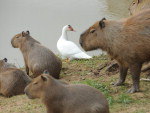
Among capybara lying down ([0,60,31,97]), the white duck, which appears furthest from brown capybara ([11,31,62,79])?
the white duck

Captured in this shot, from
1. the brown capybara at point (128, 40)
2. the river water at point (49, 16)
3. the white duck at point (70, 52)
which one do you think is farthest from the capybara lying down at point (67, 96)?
the river water at point (49, 16)

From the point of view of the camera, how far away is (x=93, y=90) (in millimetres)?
4941

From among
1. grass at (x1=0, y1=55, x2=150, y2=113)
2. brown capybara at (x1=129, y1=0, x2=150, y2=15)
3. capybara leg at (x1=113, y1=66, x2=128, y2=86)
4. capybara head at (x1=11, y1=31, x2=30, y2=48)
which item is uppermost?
brown capybara at (x1=129, y1=0, x2=150, y2=15)

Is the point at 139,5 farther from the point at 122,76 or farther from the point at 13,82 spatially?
the point at 13,82

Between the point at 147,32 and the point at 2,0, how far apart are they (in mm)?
11446

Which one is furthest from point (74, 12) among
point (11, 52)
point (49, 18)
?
point (11, 52)

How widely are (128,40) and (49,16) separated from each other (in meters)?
8.51

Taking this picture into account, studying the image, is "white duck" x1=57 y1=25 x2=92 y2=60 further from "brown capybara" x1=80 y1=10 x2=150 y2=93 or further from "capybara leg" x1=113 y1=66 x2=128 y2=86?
"brown capybara" x1=80 y1=10 x2=150 y2=93

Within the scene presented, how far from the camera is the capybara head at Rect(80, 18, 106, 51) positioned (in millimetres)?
6497

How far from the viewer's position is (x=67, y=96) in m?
4.95

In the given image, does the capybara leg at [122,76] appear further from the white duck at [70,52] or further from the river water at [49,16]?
the river water at [49,16]

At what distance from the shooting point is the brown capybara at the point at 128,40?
6164mm

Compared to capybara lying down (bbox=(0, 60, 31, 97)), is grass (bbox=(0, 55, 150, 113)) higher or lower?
lower

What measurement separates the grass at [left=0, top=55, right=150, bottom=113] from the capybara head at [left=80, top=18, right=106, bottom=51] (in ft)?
1.92
